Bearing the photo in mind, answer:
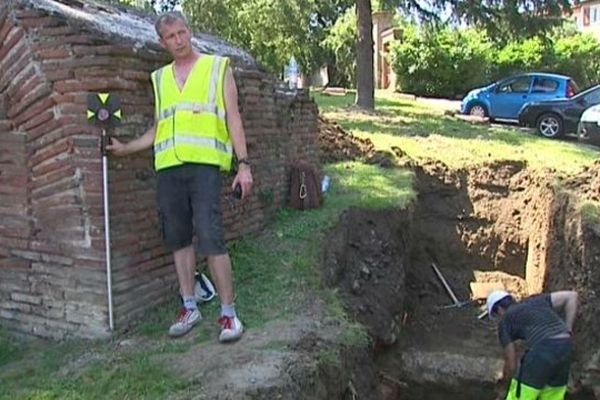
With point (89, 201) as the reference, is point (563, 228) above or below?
below

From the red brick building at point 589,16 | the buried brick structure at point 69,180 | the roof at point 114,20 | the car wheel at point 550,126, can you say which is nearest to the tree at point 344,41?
the car wheel at point 550,126

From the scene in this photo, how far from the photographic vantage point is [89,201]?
505 centimetres

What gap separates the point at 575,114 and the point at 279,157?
37.8ft

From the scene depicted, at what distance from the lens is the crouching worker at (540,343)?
6137 millimetres

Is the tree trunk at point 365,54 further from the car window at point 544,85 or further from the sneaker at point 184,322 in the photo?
the sneaker at point 184,322

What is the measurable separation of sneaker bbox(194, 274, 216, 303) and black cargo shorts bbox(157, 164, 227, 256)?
0.74 m

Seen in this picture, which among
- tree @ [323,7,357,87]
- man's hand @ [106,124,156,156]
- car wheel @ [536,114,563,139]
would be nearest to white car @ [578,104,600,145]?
car wheel @ [536,114,563,139]

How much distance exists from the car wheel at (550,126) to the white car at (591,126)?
1.55m

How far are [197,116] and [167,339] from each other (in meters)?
1.57

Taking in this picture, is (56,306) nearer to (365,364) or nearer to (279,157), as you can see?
(365,364)

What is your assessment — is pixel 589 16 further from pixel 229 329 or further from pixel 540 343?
pixel 229 329

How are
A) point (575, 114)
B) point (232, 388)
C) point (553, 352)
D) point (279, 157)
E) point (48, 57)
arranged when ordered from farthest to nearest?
point (575, 114), point (279, 157), point (553, 352), point (48, 57), point (232, 388)

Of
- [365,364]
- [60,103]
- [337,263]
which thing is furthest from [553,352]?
[60,103]

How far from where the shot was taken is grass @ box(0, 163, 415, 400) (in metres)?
4.25
